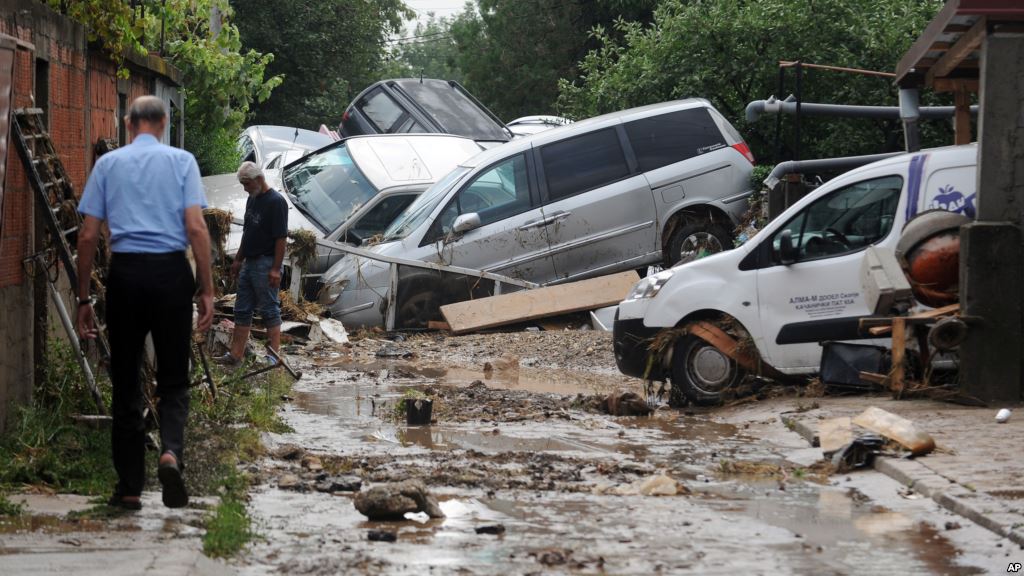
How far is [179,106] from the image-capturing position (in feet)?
49.5

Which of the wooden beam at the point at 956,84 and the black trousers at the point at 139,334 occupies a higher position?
the wooden beam at the point at 956,84

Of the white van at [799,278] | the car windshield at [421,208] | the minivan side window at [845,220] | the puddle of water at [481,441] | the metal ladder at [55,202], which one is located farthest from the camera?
the car windshield at [421,208]

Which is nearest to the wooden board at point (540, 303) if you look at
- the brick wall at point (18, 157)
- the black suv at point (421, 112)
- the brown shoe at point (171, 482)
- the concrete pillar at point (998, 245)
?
the concrete pillar at point (998, 245)

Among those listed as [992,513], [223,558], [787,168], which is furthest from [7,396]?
[787,168]

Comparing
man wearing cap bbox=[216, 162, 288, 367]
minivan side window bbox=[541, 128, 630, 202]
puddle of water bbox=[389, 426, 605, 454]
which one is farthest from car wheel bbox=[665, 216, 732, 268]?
puddle of water bbox=[389, 426, 605, 454]

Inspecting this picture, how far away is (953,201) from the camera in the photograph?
998cm

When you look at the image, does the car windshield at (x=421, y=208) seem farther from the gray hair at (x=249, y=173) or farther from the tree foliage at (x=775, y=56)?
the tree foliage at (x=775, y=56)

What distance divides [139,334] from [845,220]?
240 inches

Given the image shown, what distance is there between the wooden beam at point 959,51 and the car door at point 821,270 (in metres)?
1.16

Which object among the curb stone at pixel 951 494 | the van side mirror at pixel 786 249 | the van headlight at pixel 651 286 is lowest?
the curb stone at pixel 951 494

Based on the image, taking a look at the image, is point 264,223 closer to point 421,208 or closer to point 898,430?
point 421,208

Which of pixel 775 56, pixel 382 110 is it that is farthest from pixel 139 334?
pixel 382 110

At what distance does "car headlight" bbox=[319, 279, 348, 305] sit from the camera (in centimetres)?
1543

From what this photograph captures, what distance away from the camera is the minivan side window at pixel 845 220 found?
1020 cm
